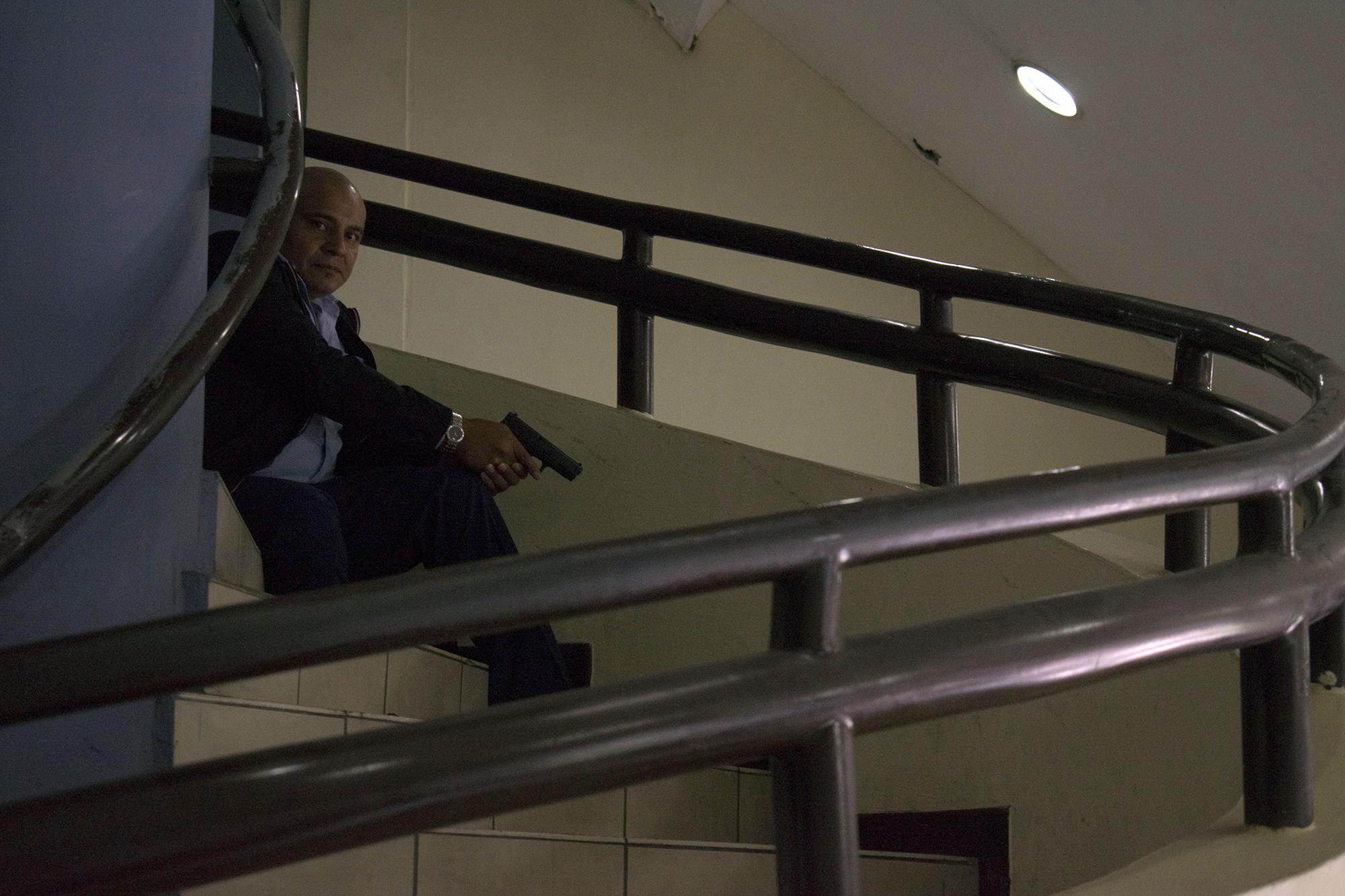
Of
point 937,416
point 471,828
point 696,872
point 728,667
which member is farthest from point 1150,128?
point 728,667

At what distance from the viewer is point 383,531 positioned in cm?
214

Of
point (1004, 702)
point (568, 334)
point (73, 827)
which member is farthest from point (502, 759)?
point (568, 334)

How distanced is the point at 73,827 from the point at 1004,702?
0.56m

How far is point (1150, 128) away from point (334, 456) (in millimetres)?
2542

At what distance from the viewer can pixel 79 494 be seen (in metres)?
1.12

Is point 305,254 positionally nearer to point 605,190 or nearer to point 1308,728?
point 1308,728

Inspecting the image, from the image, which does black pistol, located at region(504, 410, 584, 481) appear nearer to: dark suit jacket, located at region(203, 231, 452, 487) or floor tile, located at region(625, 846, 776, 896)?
dark suit jacket, located at region(203, 231, 452, 487)

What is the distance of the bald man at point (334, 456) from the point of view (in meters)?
1.93

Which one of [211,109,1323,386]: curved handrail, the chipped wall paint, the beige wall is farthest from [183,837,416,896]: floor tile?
the chipped wall paint

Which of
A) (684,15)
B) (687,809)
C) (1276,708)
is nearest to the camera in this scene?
(1276,708)

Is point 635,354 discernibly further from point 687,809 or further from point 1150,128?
point 1150,128

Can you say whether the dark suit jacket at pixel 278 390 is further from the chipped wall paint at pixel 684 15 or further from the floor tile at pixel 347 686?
the chipped wall paint at pixel 684 15

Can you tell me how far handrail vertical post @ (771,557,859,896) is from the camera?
757 millimetres

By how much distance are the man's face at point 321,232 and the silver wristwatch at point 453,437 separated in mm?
418
